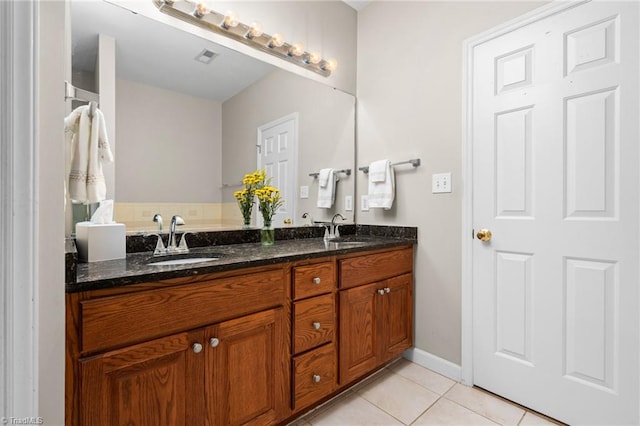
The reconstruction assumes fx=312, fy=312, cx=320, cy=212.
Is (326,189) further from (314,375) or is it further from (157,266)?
(157,266)

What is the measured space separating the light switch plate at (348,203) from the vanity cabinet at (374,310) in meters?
0.57

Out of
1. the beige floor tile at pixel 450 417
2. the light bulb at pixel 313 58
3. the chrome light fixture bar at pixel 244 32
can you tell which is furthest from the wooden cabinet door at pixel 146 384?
the light bulb at pixel 313 58

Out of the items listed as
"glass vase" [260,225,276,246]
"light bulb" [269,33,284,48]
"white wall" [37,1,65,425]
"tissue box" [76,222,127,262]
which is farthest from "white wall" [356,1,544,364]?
"white wall" [37,1,65,425]

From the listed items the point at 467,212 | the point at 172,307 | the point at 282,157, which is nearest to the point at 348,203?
the point at 282,157

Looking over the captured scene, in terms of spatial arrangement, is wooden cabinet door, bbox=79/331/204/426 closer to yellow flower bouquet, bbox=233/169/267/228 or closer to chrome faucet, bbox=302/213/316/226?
yellow flower bouquet, bbox=233/169/267/228

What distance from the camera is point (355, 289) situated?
5.42ft

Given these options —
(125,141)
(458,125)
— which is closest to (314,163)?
(458,125)

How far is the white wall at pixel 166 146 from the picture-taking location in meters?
1.47

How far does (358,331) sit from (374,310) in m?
0.16

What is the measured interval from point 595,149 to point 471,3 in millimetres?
1070

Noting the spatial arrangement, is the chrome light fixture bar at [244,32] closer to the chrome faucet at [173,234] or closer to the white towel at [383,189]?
the white towel at [383,189]

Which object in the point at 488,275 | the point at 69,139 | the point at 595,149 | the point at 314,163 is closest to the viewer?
the point at 69,139

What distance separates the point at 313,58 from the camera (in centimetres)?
212

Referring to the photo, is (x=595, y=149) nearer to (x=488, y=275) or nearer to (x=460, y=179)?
(x=460, y=179)
